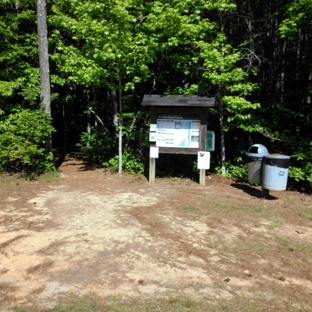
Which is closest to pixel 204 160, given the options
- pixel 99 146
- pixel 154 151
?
pixel 154 151

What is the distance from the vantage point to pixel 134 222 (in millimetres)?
5891

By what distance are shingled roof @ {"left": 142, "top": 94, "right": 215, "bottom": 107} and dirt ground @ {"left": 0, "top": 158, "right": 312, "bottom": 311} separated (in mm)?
2489

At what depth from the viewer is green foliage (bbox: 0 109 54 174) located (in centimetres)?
932

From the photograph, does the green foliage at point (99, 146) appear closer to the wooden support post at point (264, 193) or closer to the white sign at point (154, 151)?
the white sign at point (154, 151)

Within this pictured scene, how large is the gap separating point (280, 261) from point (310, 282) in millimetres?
567

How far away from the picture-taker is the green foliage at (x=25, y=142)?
9320mm

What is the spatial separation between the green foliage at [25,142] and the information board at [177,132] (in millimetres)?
3594

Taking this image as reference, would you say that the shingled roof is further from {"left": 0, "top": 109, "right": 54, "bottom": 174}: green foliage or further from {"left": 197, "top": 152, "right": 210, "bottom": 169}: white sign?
{"left": 0, "top": 109, "right": 54, "bottom": 174}: green foliage

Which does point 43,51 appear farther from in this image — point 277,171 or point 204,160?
point 277,171

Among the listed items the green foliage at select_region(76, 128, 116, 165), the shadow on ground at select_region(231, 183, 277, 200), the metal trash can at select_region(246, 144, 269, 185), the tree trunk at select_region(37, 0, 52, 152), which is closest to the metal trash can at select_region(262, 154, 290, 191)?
the metal trash can at select_region(246, 144, 269, 185)

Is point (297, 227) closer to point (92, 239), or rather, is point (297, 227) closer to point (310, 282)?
point (310, 282)

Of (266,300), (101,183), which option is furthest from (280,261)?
(101,183)

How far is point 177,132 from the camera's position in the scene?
30.8 feet

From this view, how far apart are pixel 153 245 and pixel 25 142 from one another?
627 cm
